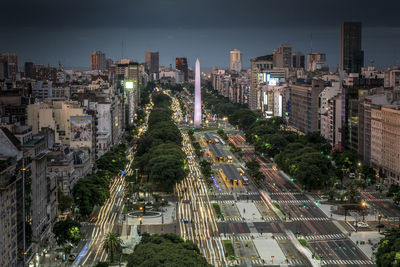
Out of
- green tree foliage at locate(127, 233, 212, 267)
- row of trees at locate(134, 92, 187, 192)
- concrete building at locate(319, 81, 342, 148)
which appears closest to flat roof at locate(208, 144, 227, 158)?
row of trees at locate(134, 92, 187, 192)

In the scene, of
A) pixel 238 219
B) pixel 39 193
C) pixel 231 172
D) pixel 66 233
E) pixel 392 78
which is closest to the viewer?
pixel 39 193

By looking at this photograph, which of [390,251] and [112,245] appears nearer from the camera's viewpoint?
[390,251]

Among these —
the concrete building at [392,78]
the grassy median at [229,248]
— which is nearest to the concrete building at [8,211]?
the grassy median at [229,248]

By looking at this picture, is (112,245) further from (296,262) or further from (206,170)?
(206,170)

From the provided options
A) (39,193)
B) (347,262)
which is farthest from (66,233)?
(347,262)

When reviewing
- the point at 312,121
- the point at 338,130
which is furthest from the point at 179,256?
the point at 312,121

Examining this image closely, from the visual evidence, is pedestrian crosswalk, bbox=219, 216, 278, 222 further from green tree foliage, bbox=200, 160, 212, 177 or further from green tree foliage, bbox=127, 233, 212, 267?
green tree foliage, bbox=200, 160, 212, 177

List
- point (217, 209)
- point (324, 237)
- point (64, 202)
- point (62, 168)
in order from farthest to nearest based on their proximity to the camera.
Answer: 1. point (217, 209)
2. point (62, 168)
3. point (64, 202)
4. point (324, 237)

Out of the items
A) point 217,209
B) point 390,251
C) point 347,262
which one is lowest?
point 347,262
